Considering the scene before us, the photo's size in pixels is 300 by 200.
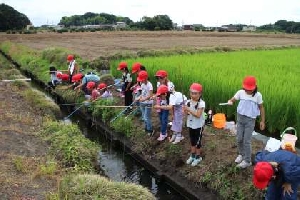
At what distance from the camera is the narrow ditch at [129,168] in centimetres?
586

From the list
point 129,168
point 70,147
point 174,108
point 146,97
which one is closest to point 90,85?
point 146,97

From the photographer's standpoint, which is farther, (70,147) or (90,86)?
(90,86)

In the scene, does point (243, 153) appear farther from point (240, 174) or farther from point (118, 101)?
point (118, 101)

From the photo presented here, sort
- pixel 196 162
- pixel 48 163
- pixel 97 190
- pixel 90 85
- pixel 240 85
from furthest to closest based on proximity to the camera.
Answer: pixel 90 85 < pixel 240 85 < pixel 196 162 < pixel 48 163 < pixel 97 190

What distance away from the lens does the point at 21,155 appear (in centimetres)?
603

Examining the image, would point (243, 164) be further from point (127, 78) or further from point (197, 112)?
point (127, 78)

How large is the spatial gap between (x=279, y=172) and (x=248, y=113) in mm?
1489

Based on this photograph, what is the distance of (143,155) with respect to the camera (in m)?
7.01

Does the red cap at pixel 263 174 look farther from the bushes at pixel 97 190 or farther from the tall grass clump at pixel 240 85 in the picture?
the tall grass clump at pixel 240 85

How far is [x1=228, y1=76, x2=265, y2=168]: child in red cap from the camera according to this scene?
508 centimetres

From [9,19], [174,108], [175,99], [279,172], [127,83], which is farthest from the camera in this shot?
[9,19]

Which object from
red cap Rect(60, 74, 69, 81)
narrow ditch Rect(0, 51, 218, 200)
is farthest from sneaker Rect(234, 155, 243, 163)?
red cap Rect(60, 74, 69, 81)

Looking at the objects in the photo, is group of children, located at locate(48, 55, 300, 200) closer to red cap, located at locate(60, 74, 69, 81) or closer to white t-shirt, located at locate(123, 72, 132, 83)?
white t-shirt, located at locate(123, 72, 132, 83)

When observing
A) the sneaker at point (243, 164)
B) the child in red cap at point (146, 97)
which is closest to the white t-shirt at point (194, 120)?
the sneaker at point (243, 164)
